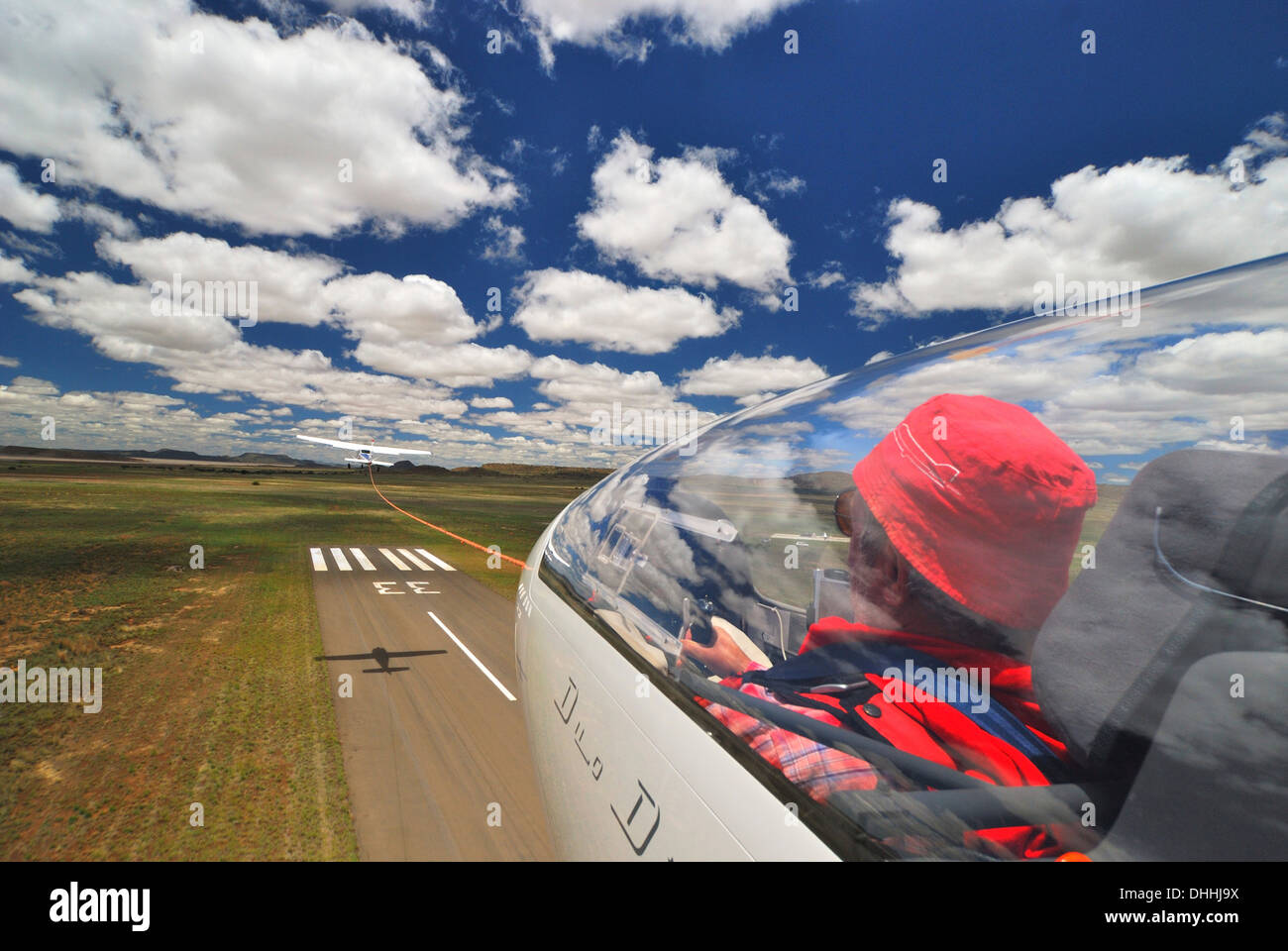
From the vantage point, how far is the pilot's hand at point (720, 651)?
180cm

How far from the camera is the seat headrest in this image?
1029mm

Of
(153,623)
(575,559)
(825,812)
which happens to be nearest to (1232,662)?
(825,812)

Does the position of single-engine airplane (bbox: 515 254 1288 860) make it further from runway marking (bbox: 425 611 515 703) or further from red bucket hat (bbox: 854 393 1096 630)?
runway marking (bbox: 425 611 515 703)

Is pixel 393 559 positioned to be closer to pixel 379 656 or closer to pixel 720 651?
pixel 379 656

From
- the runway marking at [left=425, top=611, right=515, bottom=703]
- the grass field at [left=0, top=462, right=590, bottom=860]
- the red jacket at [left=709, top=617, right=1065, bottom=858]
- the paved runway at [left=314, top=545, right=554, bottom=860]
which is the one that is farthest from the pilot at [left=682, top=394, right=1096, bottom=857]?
the runway marking at [left=425, top=611, right=515, bottom=703]

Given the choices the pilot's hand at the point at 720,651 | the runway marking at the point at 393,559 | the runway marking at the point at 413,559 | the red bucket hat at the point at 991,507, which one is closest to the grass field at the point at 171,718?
the runway marking at the point at 413,559

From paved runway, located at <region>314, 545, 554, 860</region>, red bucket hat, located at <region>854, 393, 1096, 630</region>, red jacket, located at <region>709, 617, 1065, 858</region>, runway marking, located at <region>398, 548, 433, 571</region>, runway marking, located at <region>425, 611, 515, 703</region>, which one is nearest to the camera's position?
red jacket, located at <region>709, 617, 1065, 858</region>

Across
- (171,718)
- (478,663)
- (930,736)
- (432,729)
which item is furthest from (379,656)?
(930,736)

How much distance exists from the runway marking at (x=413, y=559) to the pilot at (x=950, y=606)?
17106 millimetres

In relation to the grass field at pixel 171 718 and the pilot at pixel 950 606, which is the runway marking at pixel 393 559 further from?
the pilot at pixel 950 606

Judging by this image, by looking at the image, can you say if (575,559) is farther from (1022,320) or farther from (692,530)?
(1022,320)

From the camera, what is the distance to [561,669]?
2.43 metres

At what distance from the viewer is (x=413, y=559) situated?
18.7 metres
